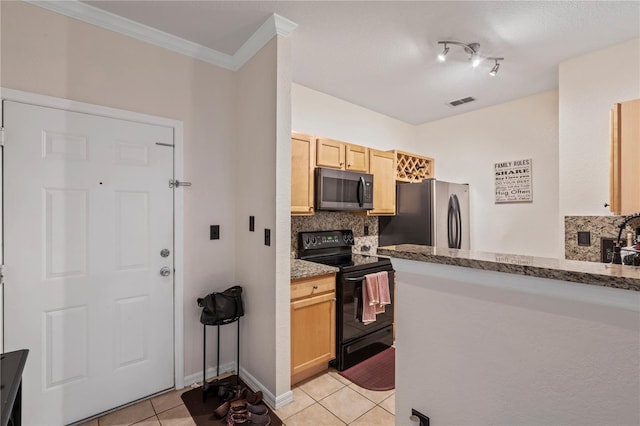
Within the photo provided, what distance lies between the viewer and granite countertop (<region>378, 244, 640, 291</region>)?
716mm

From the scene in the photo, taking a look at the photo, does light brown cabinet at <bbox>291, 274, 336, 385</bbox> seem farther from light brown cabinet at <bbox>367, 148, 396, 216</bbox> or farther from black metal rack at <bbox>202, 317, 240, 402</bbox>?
light brown cabinet at <bbox>367, 148, 396, 216</bbox>

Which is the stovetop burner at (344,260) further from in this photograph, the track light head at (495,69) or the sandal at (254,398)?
the track light head at (495,69)

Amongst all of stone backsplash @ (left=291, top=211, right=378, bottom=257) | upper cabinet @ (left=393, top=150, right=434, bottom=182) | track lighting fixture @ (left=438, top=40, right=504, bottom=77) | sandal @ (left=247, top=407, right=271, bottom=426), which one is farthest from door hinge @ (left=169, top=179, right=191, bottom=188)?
Answer: upper cabinet @ (left=393, top=150, right=434, bottom=182)

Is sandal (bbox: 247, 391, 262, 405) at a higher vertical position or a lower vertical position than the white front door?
lower

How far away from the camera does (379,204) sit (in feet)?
11.1

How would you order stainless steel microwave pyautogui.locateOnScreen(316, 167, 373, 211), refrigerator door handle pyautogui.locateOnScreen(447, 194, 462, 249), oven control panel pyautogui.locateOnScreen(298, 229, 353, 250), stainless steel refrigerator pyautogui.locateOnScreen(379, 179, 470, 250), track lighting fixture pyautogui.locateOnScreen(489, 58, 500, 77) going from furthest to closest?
refrigerator door handle pyautogui.locateOnScreen(447, 194, 462, 249)
stainless steel refrigerator pyautogui.locateOnScreen(379, 179, 470, 250)
oven control panel pyautogui.locateOnScreen(298, 229, 353, 250)
stainless steel microwave pyautogui.locateOnScreen(316, 167, 373, 211)
track lighting fixture pyautogui.locateOnScreen(489, 58, 500, 77)

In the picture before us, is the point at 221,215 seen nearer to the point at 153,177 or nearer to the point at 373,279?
the point at 153,177

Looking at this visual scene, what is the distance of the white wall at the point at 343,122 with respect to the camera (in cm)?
308

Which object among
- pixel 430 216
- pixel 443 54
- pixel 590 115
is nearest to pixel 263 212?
pixel 443 54

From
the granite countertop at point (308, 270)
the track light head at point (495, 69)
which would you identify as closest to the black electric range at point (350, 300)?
the granite countertop at point (308, 270)

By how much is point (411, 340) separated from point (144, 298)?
6.10 ft

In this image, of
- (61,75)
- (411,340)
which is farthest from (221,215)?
(411,340)

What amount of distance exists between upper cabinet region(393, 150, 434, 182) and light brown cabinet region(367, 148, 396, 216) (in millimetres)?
164

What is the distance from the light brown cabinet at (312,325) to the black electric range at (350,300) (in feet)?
0.25
